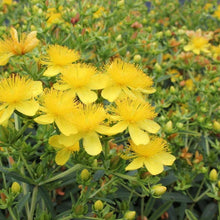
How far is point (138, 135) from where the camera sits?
1.01 m

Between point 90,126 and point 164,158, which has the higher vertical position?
point 90,126

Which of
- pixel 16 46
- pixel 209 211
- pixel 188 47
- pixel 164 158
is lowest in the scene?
pixel 209 211

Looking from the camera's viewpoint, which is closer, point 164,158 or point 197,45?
point 164,158

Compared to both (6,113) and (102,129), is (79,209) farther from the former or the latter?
(6,113)

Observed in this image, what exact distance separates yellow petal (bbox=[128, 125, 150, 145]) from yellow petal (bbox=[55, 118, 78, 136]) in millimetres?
179

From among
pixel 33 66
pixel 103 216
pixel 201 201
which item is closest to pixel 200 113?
pixel 201 201

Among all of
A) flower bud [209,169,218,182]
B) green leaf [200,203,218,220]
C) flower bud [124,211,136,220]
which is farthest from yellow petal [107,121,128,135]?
green leaf [200,203,218,220]

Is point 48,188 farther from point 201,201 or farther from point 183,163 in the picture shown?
point 201,201

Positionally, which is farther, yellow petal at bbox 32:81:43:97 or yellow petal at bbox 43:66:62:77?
yellow petal at bbox 43:66:62:77

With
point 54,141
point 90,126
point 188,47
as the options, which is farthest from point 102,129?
point 188,47

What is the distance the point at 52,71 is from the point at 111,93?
0.23 m

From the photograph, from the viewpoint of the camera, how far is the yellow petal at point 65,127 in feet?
3.02

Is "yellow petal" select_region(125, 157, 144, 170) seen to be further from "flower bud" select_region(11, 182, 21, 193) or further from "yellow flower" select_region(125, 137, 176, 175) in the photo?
Answer: "flower bud" select_region(11, 182, 21, 193)

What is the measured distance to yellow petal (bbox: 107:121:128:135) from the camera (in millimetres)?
941
